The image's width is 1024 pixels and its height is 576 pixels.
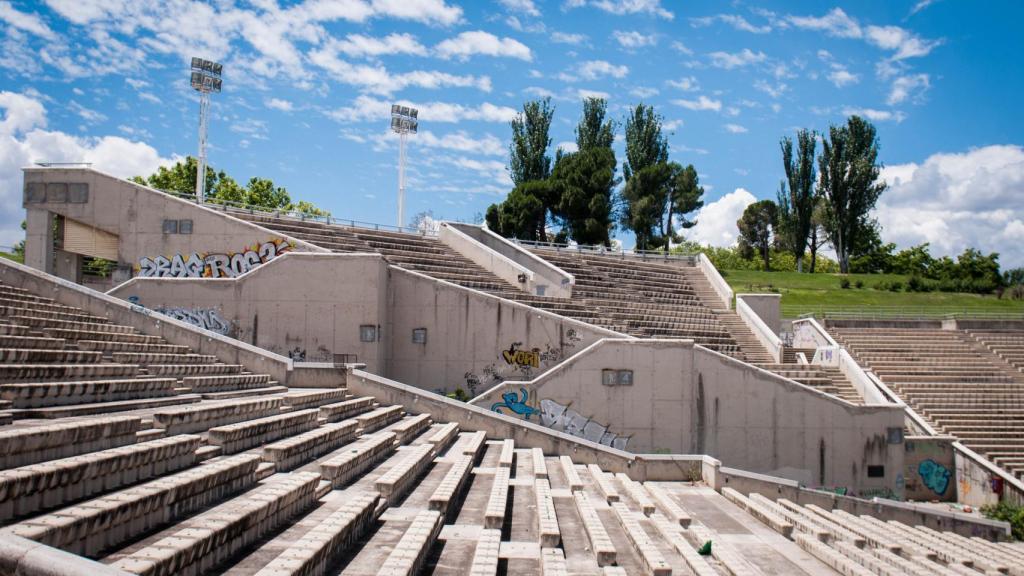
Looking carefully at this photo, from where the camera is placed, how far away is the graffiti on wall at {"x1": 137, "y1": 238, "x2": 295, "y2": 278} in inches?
982

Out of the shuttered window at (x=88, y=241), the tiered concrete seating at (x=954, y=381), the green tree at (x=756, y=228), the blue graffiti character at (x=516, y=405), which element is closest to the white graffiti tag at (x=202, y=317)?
the shuttered window at (x=88, y=241)

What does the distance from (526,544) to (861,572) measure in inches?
154

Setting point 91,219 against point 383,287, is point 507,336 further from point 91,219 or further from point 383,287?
point 91,219

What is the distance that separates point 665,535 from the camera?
9.14 metres

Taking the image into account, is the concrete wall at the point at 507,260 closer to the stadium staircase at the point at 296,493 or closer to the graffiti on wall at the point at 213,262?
the graffiti on wall at the point at 213,262

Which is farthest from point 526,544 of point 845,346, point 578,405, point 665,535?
point 845,346

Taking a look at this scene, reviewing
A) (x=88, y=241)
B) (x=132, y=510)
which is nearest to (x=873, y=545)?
(x=132, y=510)

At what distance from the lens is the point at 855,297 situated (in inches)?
1778

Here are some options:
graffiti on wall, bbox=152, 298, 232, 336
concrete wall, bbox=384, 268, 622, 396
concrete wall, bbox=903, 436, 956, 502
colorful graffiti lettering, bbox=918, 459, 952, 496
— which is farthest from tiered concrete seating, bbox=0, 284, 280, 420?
colorful graffiti lettering, bbox=918, 459, 952, 496

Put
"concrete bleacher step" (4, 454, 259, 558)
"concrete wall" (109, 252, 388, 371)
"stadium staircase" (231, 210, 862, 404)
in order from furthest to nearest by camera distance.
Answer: "stadium staircase" (231, 210, 862, 404) < "concrete wall" (109, 252, 388, 371) < "concrete bleacher step" (4, 454, 259, 558)

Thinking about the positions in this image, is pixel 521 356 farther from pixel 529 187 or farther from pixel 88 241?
pixel 529 187

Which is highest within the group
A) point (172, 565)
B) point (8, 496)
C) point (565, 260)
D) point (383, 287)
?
point (565, 260)

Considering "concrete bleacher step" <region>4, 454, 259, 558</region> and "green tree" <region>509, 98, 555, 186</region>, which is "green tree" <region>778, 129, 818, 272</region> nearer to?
"green tree" <region>509, 98, 555, 186</region>

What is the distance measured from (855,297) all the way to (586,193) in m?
18.9
